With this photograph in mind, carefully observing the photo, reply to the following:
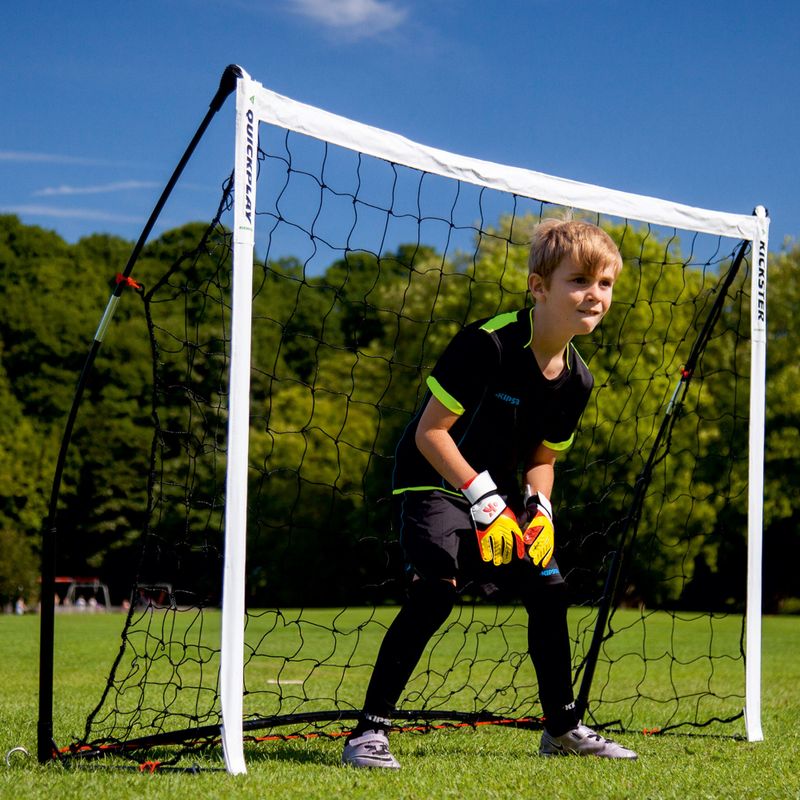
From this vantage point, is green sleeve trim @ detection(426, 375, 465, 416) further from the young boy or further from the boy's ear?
the boy's ear

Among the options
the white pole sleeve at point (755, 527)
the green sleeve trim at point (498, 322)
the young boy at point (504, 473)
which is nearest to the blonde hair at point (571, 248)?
the young boy at point (504, 473)

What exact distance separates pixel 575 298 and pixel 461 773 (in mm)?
1655

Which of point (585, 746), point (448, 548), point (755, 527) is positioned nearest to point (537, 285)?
point (448, 548)

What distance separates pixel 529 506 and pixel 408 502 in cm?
43

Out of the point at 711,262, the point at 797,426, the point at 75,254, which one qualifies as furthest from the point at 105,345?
the point at 711,262

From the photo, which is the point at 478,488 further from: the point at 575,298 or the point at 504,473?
the point at 575,298

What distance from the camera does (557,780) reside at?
135 inches

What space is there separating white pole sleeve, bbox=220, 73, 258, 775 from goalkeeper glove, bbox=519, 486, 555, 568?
3.16ft

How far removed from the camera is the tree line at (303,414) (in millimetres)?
22953

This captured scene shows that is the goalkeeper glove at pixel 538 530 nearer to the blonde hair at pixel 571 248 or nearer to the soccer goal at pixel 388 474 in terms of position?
the blonde hair at pixel 571 248

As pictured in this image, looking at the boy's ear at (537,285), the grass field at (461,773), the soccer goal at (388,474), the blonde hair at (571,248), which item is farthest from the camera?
the soccer goal at (388,474)

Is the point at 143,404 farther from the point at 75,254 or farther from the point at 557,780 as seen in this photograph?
the point at 557,780

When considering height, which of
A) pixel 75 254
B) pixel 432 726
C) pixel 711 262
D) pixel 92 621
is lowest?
pixel 92 621

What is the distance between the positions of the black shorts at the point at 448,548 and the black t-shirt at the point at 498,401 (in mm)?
67
